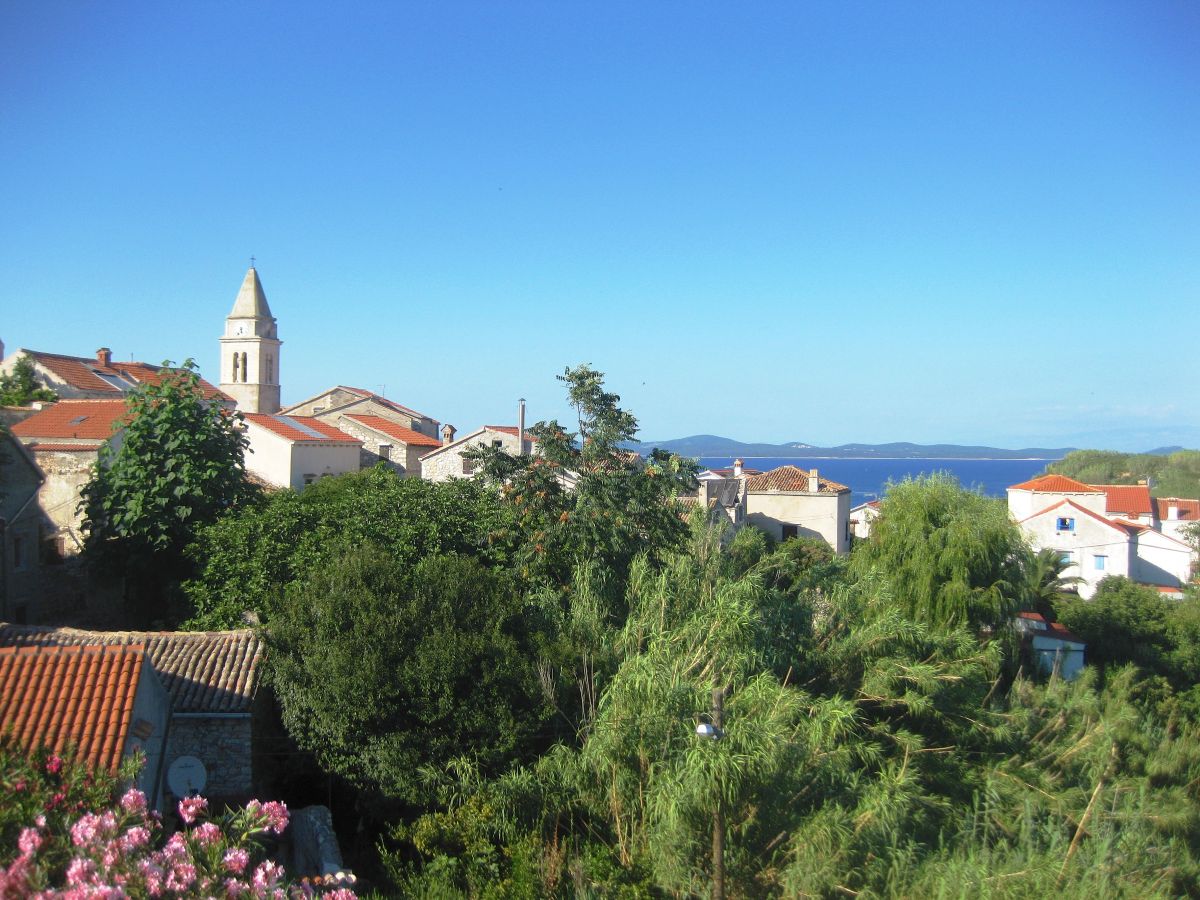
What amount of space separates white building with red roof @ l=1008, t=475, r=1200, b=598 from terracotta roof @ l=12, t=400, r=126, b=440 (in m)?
37.6

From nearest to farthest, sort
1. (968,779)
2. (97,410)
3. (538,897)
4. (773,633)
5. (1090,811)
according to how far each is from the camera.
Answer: (538,897) → (1090,811) → (968,779) → (773,633) → (97,410)

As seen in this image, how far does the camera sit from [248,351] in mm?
56562

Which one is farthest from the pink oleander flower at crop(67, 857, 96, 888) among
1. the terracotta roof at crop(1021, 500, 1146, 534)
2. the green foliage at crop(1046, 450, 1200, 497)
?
the green foliage at crop(1046, 450, 1200, 497)

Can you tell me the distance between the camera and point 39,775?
250 inches

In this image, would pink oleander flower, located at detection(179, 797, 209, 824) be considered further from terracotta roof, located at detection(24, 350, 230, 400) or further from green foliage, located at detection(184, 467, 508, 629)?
terracotta roof, located at detection(24, 350, 230, 400)

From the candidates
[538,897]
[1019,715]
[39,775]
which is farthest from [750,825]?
[1019,715]

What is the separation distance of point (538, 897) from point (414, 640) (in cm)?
425

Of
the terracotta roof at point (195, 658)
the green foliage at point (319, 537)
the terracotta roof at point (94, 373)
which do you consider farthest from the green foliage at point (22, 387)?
the terracotta roof at point (195, 658)

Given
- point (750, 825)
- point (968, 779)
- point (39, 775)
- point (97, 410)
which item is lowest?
point (968, 779)

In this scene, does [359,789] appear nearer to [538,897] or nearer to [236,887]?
[538,897]

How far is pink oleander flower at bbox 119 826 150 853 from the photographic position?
18.3 feet

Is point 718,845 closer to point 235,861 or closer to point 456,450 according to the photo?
point 235,861

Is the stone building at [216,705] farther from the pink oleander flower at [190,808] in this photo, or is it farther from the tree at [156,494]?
the tree at [156,494]

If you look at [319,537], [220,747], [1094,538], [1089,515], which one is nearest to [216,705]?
[220,747]
